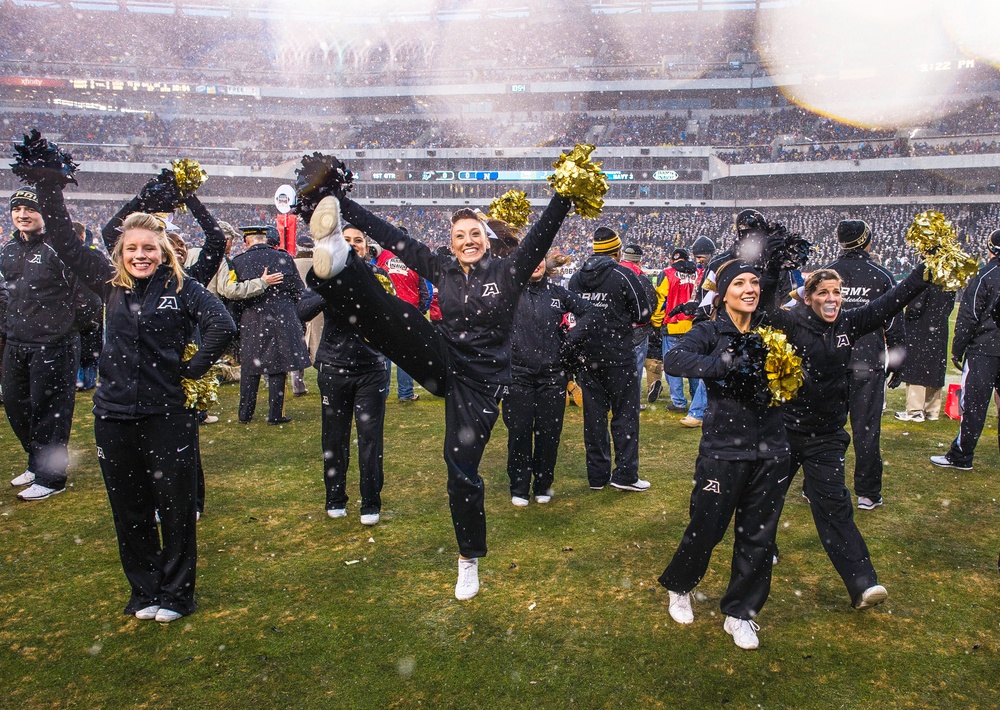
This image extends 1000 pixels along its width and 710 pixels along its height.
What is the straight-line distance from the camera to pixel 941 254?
346 centimetres

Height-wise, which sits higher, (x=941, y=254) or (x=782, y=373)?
(x=941, y=254)

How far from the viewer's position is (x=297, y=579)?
4.15m

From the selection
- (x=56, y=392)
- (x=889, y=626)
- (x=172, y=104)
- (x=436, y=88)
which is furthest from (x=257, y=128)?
(x=889, y=626)

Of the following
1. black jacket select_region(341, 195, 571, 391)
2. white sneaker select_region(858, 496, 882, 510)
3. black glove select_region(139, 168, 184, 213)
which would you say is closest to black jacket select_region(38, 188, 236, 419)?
black glove select_region(139, 168, 184, 213)

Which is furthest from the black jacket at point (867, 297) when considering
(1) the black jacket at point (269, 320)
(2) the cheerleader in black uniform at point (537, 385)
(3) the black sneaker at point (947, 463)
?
(1) the black jacket at point (269, 320)

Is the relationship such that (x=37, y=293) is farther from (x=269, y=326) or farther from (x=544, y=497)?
(x=544, y=497)

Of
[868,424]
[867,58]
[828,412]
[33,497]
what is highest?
[867,58]

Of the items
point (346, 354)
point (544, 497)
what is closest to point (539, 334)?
point (544, 497)

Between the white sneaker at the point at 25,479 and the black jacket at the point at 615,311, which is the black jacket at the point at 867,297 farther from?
the white sneaker at the point at 25,479

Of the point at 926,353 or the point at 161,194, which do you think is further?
the point at 926,353

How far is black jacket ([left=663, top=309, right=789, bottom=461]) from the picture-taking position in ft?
11.0

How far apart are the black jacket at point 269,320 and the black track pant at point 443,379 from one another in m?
4.46

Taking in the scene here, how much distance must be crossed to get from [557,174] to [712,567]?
2675 mm

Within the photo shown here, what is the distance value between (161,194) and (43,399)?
7.16 ft
